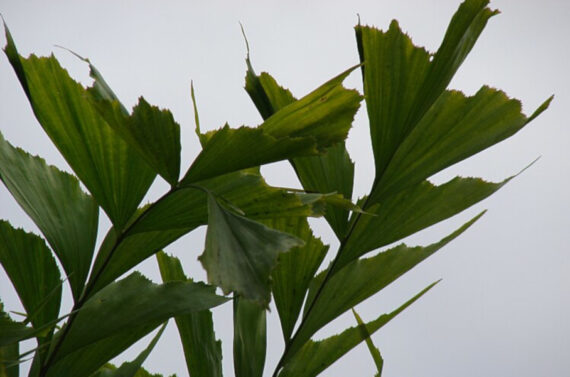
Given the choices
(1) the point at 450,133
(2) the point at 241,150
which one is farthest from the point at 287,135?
(1) the point at 450,133

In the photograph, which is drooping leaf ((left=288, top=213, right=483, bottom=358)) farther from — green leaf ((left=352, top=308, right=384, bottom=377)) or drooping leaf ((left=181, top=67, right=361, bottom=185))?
drooping leaf ((left=181, top=67, right=361, bottom=185))

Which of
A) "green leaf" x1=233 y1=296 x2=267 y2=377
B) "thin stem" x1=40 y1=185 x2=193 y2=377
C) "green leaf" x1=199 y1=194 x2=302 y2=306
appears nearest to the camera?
"green leaf" x1=199 y1=194 x2=302 y2=306

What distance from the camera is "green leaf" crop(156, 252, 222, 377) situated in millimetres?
542

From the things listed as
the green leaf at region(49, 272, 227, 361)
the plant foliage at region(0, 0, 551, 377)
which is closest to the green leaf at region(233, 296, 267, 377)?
the plant foliage at region(0, 0, 551, 377)

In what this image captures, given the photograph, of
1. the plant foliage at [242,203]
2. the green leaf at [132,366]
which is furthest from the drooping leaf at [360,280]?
the green leaf at [132,366]

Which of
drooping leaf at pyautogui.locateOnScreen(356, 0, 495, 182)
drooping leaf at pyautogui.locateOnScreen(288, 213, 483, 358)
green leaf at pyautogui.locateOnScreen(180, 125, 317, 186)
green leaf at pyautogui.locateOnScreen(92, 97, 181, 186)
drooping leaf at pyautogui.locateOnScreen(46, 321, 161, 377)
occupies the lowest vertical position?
drooping leaf at pyautogui.locateOnScreen(288, 213, 483, 358)

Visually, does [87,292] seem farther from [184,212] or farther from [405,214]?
[405,214]

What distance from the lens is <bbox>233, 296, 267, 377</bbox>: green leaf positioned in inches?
20.5

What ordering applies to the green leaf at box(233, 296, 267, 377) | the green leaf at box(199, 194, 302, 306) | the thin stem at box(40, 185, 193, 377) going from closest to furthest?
the green leaf at box(199, 194, 302, 306), the thin stem at box(40, 185, 193, 377), the green leaf at box(233, 296, 267, 377)

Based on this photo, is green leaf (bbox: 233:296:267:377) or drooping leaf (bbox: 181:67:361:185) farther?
green leaf (bbox: 233:296:267:377)

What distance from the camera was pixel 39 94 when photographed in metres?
0.42

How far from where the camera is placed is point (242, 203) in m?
0.39

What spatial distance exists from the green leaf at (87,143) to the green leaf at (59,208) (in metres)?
0.03

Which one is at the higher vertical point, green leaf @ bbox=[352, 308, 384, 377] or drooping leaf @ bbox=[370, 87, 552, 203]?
drooping leaf @ bbox=[370, 87, 552, 203]
